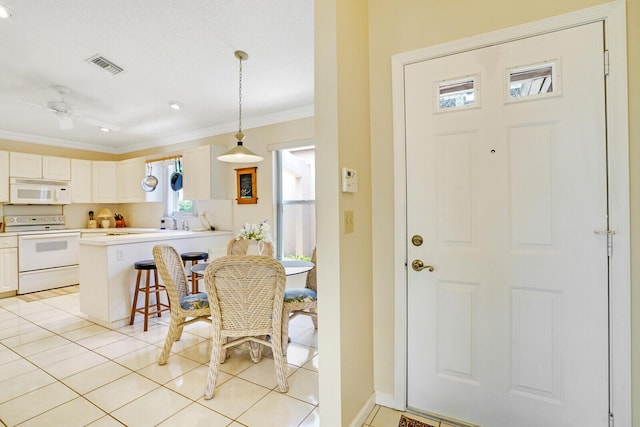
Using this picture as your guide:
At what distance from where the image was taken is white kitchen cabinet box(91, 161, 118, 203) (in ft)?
19.1

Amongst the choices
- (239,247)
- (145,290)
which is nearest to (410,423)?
(239,247)

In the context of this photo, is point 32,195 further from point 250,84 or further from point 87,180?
point 250,84

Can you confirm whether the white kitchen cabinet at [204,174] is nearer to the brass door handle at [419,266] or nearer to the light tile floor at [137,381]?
the light tile floor at [137,381]

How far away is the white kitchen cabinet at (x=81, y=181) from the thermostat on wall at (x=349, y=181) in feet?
19.8

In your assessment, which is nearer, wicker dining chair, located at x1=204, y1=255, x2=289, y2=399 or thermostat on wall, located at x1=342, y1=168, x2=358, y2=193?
thermostat on wall, located at x1=342, y1=168, x2=358, y2=193

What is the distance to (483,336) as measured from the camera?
168 centimetres

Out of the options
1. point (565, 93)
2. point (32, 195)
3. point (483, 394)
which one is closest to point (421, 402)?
point (483, 394)

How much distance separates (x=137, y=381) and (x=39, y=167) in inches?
190

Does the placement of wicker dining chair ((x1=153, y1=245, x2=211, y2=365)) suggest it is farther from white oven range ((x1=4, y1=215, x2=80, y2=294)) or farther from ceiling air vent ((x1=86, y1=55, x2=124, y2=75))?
white oven range ((x1=4, y1=215, x2=80, y2=294))

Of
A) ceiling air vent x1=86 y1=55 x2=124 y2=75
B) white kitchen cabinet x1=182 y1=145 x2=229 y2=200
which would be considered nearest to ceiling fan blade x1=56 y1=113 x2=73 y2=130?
ceiling air vent x1=86 y1=55 x2=124 y2=75

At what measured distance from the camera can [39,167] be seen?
5090mm

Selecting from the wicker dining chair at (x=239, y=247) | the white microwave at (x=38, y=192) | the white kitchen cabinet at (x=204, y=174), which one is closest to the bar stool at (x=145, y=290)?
the wicker dining chair at (x=239, y=247)

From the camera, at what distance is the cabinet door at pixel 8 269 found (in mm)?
4461

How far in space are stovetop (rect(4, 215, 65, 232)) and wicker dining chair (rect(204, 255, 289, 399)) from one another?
16.7 ft
